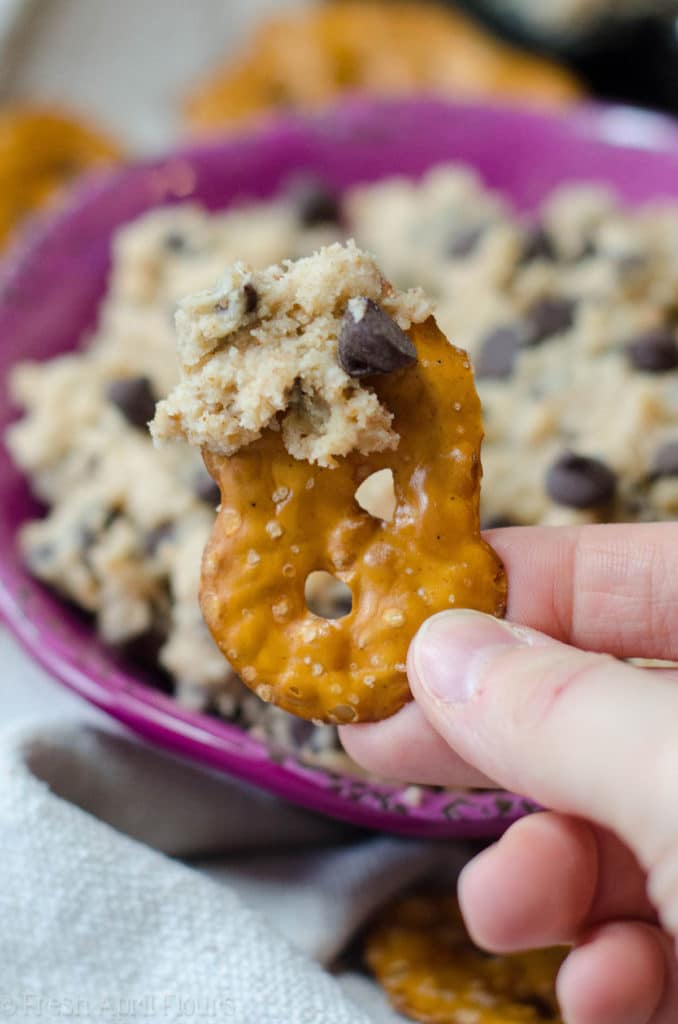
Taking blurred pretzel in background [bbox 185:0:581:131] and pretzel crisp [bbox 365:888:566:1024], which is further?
blurred pretzel in background [bbox 185:0:581:131]

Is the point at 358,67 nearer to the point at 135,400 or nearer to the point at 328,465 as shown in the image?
the point at 135,400

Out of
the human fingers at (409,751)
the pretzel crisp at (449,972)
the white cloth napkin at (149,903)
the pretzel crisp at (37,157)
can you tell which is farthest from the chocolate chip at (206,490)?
the pretzel crisp at (37,157)

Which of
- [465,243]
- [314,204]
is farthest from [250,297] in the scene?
[314,204]

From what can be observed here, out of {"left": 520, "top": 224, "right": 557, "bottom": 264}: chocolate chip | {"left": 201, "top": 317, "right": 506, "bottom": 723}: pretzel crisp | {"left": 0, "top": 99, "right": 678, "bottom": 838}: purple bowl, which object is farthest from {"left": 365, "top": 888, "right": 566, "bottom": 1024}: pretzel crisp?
{"left": 520, "top": 224, "right": 557, "bottom": 264}: chocolate chip

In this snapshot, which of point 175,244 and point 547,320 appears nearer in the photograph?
point 547,320

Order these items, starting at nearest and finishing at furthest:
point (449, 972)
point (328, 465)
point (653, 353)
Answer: point (328, 465) < point (449, 972) < point (653, 353)

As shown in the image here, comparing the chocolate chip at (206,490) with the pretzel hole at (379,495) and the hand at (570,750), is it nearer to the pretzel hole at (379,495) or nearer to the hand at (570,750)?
the pretzel hole at (379,495)

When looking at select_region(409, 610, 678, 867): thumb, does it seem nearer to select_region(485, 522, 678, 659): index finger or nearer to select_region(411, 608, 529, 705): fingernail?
select_region(411, 608, 529, 705): fingernail
